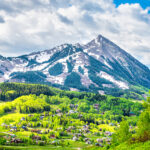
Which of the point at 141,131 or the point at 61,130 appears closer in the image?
the point at 141,131

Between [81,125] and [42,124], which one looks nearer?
[42,124]

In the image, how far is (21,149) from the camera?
302 feet

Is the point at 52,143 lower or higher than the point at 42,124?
lower

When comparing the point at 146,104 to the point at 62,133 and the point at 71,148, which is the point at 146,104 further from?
the point at 62,133

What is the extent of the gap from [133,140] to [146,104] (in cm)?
1637

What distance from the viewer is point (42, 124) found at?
5837 inches

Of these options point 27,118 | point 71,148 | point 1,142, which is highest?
point 27,118

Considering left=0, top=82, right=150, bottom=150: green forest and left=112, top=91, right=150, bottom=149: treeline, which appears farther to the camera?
left=0, top=82, right=150, bottom=150: green forest

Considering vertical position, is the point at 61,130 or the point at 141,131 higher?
the point at 141,131

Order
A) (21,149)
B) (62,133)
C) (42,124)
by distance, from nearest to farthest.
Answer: (21,149) < (62,133) < (42,124)

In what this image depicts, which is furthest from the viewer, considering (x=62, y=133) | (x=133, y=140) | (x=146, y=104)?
(x=62, y=133)

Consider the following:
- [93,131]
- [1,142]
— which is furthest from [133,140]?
[93,131]

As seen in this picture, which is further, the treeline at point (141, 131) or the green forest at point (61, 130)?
the green forest at point (61, 130)

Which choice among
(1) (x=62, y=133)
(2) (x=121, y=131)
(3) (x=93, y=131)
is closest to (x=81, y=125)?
(3) (x=93, y=131)
